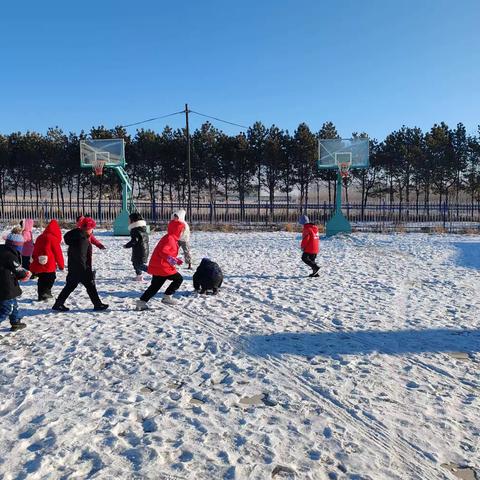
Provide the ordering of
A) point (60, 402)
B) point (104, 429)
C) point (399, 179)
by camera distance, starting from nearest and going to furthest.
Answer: point (104, 429), point (60, 402), point (399, 179)

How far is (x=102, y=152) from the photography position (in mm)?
22297

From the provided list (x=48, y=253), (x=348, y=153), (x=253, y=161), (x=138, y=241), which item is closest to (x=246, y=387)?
(x=48, y=253)

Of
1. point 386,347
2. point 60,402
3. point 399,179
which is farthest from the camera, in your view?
point 399,179

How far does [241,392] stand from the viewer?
4.38 metres

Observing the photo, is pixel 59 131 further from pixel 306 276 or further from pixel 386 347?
pixel 386 347

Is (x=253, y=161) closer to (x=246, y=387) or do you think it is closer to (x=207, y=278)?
(x=207, y=278)

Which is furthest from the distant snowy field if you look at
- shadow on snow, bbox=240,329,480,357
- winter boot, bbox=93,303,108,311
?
winter boot, bbox=93,303,108,311

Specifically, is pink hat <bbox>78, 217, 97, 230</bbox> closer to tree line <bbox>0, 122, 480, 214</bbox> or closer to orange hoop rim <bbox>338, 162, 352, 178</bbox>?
orange hoop rim <bbox>338, 162, 352, 178</bbox>

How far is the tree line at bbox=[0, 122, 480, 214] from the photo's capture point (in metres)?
36.9

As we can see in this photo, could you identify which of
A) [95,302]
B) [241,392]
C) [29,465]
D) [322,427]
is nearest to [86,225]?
[95,302]

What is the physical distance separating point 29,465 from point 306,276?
27.4 ft

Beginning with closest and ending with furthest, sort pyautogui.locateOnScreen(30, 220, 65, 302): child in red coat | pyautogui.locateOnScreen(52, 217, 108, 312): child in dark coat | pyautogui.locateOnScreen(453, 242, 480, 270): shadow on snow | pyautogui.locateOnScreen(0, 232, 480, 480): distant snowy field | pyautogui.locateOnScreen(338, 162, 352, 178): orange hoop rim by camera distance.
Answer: pyautogui.locateOnScreen(0, 232, 480, 480): distant snowy field, pyautogui.locateOnScreen(52, 217, 108, 312): child in dark coat, pyautogui.locateOnScreen(30, 220, 65, 302): child in red coat, pyautogui.locateOnScreen(453, 242, 480, 270): shadow on snow, pyautogui.locateOnScreen(338, 162, 352, 178): orange hoop rim

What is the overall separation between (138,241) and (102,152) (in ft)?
46.5

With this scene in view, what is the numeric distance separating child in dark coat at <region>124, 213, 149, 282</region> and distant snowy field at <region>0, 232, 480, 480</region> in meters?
1.10
